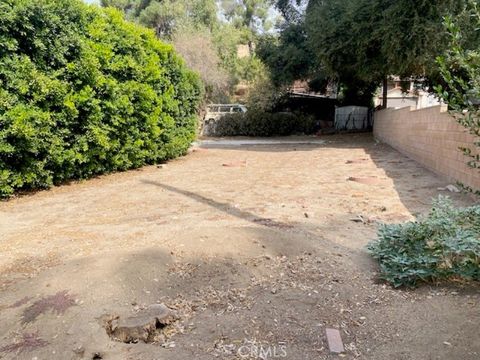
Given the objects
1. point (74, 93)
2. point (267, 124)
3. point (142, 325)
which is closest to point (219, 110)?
point (267, 124)

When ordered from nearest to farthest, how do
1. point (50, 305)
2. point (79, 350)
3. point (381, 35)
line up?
point (79, 350) → point (50, 305) → point (381, 35)

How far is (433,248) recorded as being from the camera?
9.50 ft

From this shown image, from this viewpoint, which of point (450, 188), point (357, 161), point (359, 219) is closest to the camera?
point (359, 219)

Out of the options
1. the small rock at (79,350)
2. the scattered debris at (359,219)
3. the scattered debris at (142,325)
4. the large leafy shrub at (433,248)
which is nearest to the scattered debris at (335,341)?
the large leafy shrub at (433,248)

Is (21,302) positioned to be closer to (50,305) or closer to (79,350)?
(50,305)

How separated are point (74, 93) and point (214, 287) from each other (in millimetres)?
4786

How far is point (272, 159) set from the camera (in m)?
10.8

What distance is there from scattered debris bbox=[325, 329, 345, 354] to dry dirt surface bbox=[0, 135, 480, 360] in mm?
34

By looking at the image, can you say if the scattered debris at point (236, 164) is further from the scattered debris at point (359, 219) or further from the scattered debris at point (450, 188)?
the scattered debris at point (359, 219)

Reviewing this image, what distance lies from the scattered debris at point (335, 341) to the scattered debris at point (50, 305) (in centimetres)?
167

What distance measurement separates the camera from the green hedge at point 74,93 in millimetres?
5164

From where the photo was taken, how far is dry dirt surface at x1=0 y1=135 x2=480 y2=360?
6.95ft

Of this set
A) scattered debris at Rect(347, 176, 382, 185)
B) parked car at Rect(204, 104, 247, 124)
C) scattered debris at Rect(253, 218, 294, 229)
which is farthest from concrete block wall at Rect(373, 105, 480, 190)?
parked car at Rect(204, 104, 247, 124)

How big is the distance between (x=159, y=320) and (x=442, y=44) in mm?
11788
